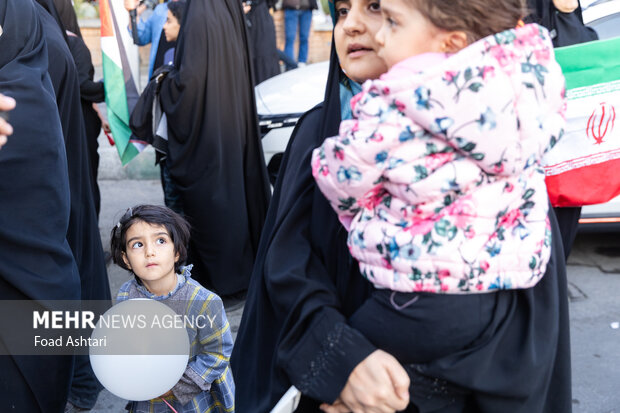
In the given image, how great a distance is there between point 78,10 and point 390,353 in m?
10.1

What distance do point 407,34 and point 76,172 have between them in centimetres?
223

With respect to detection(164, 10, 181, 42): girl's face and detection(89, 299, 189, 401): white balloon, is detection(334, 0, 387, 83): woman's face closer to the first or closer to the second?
detection(89, 299, 189, 401): white balloon

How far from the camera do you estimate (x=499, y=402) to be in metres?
1.35

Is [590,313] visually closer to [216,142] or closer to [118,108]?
[216,142]

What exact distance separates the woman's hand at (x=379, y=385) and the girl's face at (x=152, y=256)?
1331 mm

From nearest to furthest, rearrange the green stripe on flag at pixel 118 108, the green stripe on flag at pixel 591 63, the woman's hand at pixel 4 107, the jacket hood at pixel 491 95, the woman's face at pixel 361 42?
the jacket hood at pixel 491 95 → the woman's face at pixel 361 42 → the woman's hand at pixel 4 107 → the green stripe on flag at pixel 591 63 → the green stripe on flag at pixel 118 108

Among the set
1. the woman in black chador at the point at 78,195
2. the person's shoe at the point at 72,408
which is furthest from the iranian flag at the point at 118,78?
the person's shoe at the point at 72,408

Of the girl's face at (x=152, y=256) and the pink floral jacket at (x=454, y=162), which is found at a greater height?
the pink floral jacket at (x=454, y=162)

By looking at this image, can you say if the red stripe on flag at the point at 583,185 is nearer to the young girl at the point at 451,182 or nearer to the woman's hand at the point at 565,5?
the woman's hand at the point at 565,5

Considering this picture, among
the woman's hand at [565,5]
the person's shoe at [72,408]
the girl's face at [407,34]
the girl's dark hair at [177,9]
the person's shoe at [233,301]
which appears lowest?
the person's shoe at [233,301]

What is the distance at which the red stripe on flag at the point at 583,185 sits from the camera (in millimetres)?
2467

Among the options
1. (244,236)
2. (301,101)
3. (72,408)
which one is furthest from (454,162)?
(301,101)

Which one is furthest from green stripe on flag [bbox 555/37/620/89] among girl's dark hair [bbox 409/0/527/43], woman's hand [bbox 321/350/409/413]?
woman's hand [bbox 321/350/409/413]

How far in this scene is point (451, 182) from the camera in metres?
1.20
